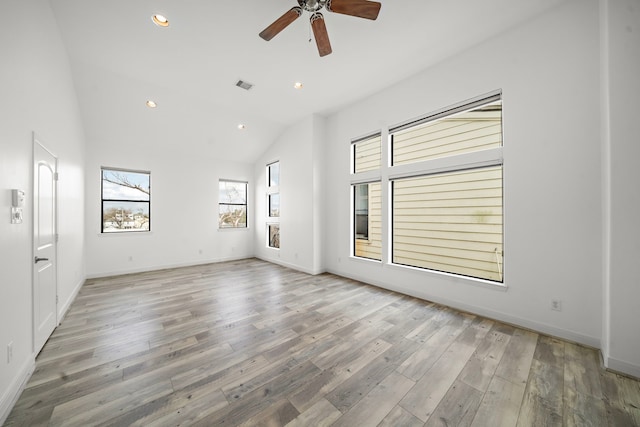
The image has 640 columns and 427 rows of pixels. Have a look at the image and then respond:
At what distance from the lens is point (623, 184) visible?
1.97m

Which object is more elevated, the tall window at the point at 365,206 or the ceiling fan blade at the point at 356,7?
the ceiling fan blade at the point at 356,7

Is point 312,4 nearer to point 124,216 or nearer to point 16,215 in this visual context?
point 16,215

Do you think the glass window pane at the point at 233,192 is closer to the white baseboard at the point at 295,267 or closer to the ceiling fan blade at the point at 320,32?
the white baseboard at the point at 295,267

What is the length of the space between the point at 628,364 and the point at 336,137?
472cm

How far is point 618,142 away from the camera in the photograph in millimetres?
1995

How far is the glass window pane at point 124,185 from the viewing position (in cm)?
509

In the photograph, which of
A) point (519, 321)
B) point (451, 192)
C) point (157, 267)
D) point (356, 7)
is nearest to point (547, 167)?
point (451, 192)

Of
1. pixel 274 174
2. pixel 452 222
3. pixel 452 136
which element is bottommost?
pixel 452 222

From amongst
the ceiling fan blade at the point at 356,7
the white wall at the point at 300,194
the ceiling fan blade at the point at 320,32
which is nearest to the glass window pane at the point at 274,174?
the white wall at the point at 300,194

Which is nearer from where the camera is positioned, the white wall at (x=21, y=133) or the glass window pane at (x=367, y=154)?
the white wall at (x=21, y=133)

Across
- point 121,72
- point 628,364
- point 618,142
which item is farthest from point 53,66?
point 628,364

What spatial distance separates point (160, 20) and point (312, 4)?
181 cm

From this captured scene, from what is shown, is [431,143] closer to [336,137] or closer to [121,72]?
[336,137]

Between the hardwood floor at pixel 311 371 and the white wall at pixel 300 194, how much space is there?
1967mm
